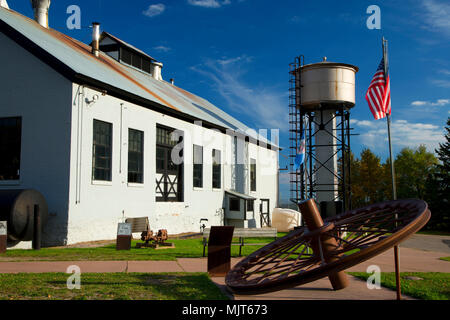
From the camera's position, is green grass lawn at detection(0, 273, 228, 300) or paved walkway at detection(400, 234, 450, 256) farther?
paved walkway at detection(400, 234, 450, 256)

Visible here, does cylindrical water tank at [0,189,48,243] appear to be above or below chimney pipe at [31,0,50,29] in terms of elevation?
below

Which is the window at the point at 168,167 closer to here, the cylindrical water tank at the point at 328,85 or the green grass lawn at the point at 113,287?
the cylindrical water tank at the point at 328,85

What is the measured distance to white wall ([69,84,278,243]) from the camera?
17.3 metres

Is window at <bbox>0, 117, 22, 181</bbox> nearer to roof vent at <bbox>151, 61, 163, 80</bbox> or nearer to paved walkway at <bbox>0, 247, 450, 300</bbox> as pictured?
paved walkway at <bbox>0, 247, 450, 300</bbox>

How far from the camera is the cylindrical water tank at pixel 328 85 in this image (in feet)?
88.0

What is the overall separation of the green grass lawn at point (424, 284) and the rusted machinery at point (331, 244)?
1.26 metres

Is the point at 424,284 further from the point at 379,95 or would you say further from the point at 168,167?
the point at 168,167

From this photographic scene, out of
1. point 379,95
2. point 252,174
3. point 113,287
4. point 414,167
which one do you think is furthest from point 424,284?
point 414,167

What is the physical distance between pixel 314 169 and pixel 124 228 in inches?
634

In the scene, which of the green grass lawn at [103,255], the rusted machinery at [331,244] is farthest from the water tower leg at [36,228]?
the rusted machinery at [331,244]

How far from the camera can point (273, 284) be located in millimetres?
5996

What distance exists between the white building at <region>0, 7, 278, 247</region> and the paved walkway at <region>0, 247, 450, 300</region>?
19.7 feet

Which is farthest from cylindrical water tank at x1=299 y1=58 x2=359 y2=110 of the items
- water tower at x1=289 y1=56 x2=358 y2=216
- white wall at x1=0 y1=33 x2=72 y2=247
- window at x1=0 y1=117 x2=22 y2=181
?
window at x1=0 y1=117 x2=22 y2=181
